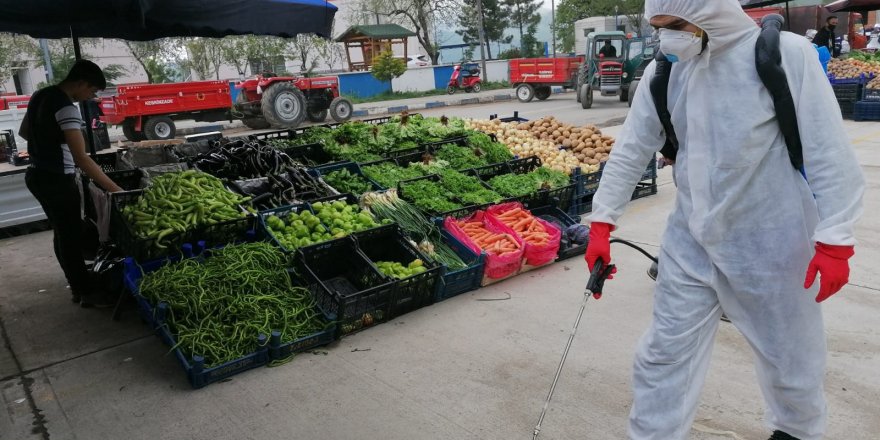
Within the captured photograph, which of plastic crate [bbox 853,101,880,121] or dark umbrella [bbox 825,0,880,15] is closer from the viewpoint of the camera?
plastic crate [bbox 853,101,880,121]

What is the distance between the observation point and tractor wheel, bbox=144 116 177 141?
1734cm

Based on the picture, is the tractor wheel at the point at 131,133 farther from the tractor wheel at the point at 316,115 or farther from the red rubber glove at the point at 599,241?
the red rubber glove at the point at 599,241

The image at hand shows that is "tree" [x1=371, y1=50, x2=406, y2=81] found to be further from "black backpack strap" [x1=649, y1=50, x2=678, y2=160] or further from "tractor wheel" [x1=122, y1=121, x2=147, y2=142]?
"black backpack strap" [x1=649, y1=50, x2=678, y2=160]

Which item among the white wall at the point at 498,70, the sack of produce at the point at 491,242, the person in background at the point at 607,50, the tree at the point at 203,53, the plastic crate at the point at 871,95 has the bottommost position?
the sack of produce at the point at 491,242

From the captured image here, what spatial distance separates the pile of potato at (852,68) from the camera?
14.4 metres

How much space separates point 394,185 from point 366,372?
2752 mm

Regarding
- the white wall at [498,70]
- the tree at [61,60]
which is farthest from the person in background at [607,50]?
the tree at [61,60]

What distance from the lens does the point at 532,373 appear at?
3947mm

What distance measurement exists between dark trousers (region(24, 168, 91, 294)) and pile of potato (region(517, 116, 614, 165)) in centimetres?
573

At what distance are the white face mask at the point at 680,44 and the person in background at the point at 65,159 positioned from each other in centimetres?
444

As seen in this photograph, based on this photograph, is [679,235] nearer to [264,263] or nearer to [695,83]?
[695,83]

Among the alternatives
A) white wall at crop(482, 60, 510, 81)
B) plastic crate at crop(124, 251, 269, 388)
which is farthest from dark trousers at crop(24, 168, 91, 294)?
white wall at crop(482, 60, 510, 81)

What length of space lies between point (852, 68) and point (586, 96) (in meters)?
7.49

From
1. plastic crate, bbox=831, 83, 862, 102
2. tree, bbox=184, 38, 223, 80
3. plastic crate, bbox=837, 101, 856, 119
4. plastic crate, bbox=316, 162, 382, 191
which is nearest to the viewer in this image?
plastic crate, bbox=316, 162, 382, 191
